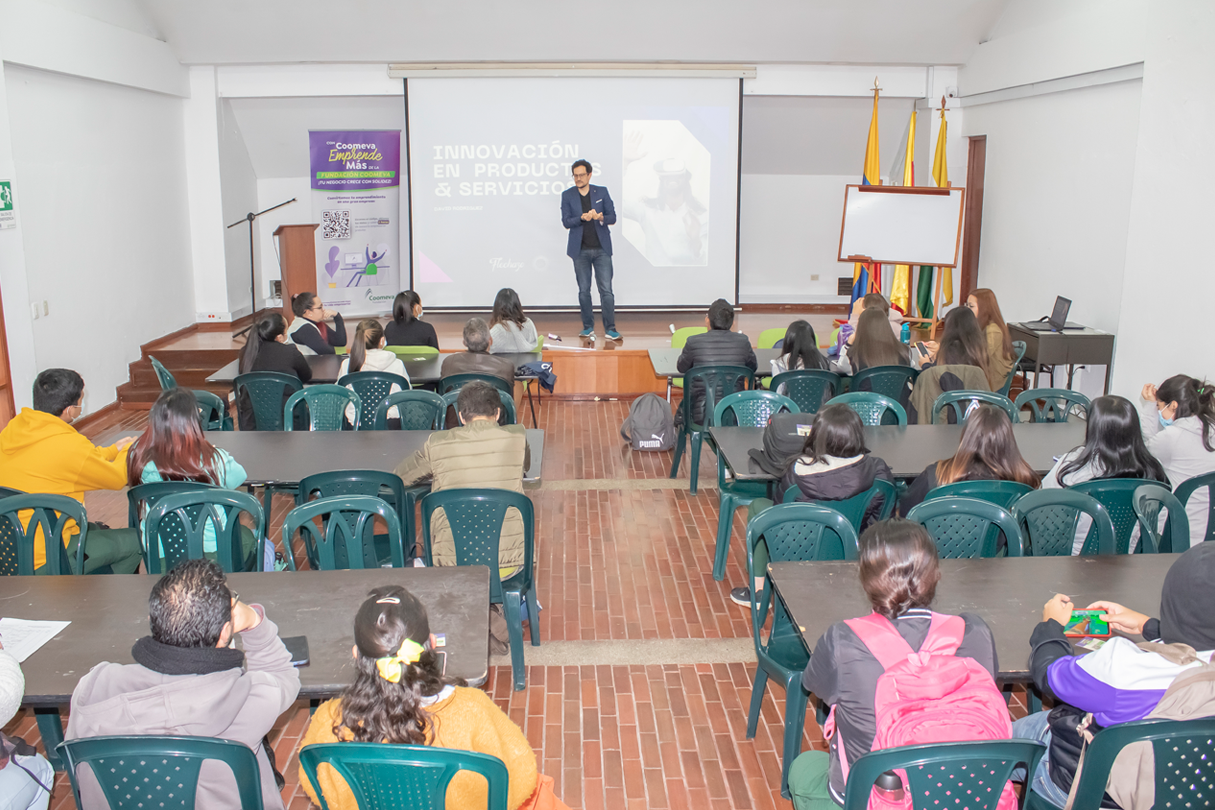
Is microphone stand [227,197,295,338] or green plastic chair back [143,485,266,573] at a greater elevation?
microphone stand [227,197,295,338]

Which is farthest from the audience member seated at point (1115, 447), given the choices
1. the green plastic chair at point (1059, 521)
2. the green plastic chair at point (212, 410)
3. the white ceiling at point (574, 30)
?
the white ceiling at point (574, 30)

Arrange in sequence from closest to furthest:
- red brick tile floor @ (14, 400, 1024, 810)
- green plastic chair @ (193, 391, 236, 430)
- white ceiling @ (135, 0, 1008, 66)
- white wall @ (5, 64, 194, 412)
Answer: red brick tile floor @ (14, 400, 1024, 810) → green plastic chair @ (193, 391, 236, 430) → white wall @ (5, 64, 194, 412) → white ceiling @ (135, 0, 1008, 66)

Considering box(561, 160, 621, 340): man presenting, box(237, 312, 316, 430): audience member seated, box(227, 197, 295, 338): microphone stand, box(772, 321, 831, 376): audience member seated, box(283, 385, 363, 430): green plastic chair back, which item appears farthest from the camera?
box(227, 197, 295, 338): microphone stand

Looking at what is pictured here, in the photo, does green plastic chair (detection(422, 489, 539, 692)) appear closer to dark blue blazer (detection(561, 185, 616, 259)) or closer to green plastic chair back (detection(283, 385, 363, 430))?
A: green plastic chair back (detection(283, 385, 363, 430))

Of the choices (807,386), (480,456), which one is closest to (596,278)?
(807,386)

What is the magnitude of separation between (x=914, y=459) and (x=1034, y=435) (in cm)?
84

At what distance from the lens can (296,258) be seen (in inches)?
402

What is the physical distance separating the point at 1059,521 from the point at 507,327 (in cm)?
451

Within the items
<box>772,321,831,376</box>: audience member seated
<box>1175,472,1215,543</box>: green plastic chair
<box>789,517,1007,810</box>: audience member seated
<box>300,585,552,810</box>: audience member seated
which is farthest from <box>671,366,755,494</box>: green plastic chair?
<box>300,585,552,810</box>: audience member seated

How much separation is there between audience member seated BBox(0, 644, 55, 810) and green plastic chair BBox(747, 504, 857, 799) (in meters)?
2.13

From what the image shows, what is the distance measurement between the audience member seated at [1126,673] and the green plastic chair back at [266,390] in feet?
15.1

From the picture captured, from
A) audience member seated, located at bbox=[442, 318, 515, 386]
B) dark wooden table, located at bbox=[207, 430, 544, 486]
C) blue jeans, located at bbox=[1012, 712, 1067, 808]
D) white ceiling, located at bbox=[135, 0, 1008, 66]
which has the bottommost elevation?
blue jeans, located at bbox=[1012, 712, 1067, 808]

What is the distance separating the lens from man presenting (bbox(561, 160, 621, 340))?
29.1 feet

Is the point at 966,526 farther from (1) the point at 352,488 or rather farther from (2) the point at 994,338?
(2) the point at 994,338
